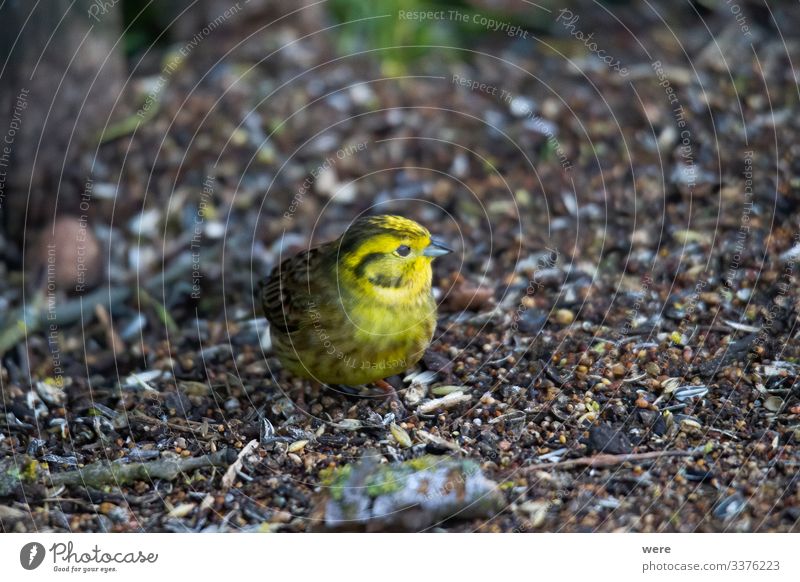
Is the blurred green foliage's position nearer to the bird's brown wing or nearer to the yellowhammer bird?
the bird's brown wing

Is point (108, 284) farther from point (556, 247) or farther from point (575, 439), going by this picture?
point (575, 439)

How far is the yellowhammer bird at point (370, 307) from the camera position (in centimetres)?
434

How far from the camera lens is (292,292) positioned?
472cm

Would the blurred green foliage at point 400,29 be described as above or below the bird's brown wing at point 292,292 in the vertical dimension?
above

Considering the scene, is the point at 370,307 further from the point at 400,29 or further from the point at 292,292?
the point at 400,29

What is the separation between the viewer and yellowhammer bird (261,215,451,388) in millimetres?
4336
